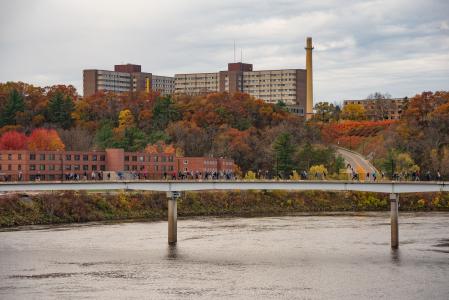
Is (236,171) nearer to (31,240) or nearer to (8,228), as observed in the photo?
(8,228)

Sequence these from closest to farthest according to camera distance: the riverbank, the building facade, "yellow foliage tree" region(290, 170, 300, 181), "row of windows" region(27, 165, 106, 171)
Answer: the riverbank → the building facade → "row of windows" region(27, 165, 106, 171) → "yellow foliage tree" region(290, 170, 300, 181)

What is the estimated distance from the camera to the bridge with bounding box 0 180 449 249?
96625 mm

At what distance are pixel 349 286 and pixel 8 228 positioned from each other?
5440cm

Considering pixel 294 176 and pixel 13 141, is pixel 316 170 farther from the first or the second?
pixel 13 141

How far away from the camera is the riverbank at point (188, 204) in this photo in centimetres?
12581

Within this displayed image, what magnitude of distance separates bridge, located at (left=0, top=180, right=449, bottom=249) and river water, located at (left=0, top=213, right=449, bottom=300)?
3.05 meters

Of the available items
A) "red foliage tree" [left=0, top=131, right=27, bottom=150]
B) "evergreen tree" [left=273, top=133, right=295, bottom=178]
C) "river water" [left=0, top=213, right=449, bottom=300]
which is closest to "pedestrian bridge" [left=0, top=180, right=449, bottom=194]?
"river water" [left=0, top=213, right=449, bottom=300]

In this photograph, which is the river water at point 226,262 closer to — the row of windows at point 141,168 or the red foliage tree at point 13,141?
the row of windows at point 141,168

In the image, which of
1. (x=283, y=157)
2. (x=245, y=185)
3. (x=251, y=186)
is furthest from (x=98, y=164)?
(x=251, y=186)

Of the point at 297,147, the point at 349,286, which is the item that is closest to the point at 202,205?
the point at 297,147

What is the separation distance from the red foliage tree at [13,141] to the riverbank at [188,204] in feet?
167

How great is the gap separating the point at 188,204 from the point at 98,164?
24738 mm

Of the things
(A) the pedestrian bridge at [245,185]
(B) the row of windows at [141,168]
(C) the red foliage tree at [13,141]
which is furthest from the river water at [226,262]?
(C) the red foliage tree at [13,141]

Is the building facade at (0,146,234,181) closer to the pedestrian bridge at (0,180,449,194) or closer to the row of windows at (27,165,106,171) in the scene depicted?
the row of windows at (27,165,106,171)
